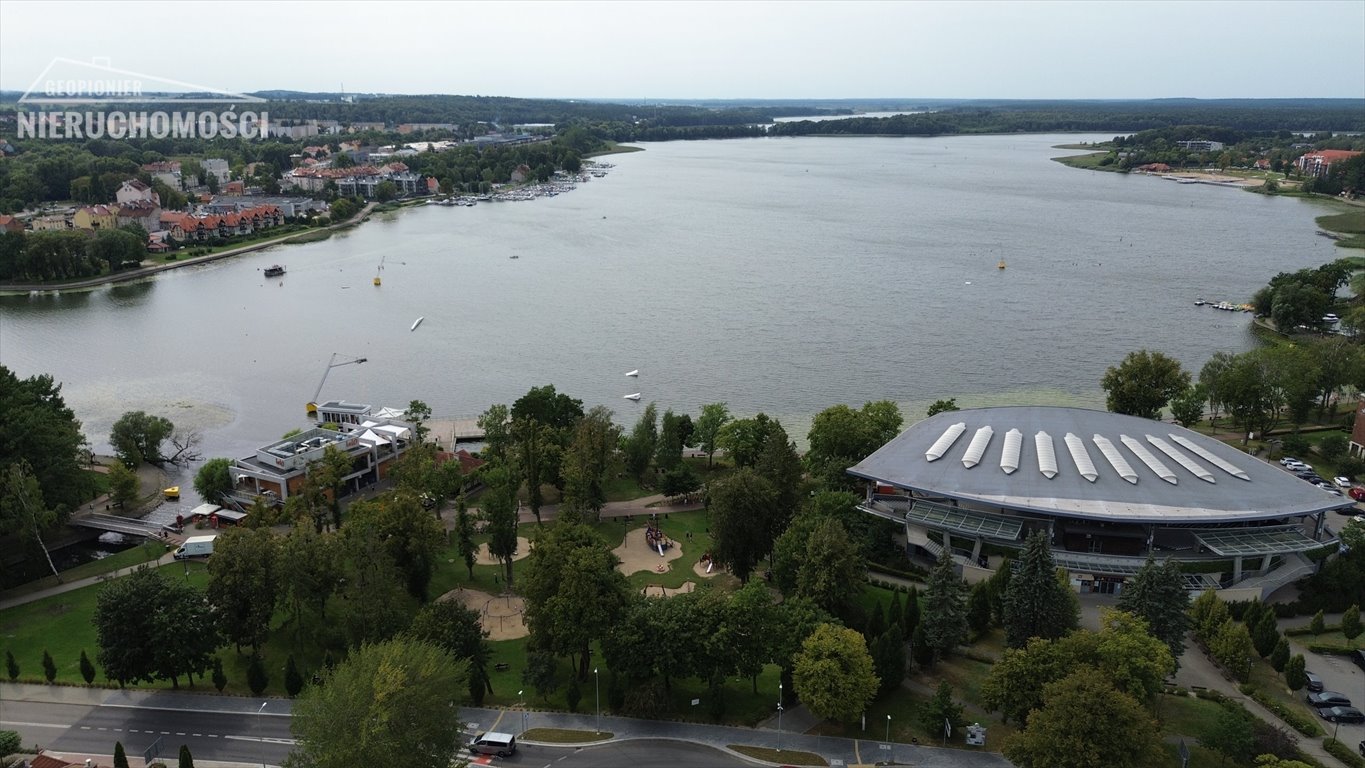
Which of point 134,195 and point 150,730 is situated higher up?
point 134,195

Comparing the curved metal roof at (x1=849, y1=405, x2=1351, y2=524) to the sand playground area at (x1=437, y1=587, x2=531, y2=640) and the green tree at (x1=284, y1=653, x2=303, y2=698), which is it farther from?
the green tree at (x1=284, y1=653, x2=303, y2=698)

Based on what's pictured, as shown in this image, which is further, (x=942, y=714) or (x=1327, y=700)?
(x=1327, y=700)

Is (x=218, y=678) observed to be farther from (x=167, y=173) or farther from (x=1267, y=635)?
(x=167, y=173)

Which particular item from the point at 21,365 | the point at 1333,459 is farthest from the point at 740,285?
the point at 21,365

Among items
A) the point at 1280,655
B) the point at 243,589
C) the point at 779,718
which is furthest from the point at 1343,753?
the point at 243,589

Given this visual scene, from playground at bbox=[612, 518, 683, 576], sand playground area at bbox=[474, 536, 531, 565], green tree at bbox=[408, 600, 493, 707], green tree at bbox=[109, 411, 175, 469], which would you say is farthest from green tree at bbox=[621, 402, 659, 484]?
green tree at bbox=[109, 411, 175, 469]
